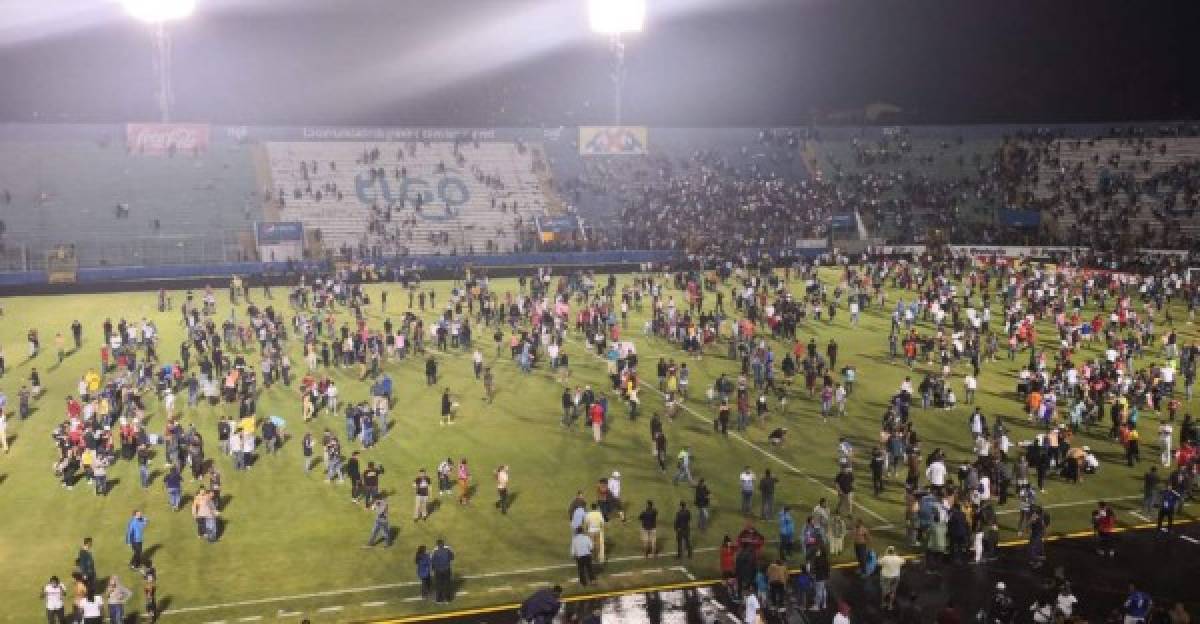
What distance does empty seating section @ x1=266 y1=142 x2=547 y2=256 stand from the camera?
2714 inches

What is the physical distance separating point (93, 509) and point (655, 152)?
2569 inches

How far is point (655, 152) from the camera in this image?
83.9m

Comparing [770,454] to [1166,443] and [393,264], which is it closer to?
[1166,443]

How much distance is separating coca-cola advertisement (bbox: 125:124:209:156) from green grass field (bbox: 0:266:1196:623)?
3808 centimetres

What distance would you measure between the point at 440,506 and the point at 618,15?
215 feet

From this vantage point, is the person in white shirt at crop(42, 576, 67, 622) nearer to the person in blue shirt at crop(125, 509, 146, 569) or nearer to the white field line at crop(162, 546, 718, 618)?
the white field line at crop(162, 546, 718, 618)

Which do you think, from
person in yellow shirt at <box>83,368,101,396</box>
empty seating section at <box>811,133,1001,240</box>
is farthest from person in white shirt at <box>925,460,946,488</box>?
empty seating section at <box>811,133,1001,240</box>

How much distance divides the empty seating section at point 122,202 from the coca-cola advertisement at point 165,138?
638mm

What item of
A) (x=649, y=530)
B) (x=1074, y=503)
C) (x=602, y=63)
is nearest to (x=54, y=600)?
(x=649, y=530)

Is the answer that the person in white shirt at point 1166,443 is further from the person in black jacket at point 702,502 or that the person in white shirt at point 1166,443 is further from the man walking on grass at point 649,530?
the man walking on grass at point 649,530

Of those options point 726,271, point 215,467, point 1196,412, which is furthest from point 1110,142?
point 215,467

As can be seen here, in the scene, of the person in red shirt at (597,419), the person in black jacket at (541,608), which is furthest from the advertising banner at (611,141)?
the person in black jacket at (541,608)

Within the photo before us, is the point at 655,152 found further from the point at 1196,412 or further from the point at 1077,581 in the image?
the point at 1077,581

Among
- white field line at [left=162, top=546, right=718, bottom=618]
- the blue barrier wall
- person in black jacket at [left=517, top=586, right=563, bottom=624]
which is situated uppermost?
the blue barrier wall
